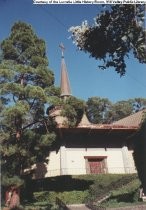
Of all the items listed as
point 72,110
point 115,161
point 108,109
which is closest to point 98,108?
point 108,109

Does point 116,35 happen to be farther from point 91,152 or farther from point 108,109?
point 108,109

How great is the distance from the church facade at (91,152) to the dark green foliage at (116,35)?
1627cm

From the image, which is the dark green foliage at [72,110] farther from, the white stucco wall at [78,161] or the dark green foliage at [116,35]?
the dark green foliage at [116,35]

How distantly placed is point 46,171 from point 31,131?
812 cm

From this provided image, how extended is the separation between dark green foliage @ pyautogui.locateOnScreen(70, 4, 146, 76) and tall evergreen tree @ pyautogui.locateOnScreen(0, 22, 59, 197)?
8320 mm

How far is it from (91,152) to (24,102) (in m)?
11.1

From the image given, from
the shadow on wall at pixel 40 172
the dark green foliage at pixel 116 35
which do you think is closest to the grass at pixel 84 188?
the shadow on wall at pixel 40 172

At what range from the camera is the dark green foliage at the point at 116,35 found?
11320 millimetres

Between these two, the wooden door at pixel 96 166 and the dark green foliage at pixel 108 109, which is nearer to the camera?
the wooden door at pixel 96 166

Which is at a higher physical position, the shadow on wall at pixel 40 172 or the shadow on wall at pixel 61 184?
the shadow on wall at pixel 40 172

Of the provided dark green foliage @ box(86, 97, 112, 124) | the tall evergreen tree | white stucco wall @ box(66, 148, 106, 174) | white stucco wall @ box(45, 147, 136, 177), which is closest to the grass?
white stucco wall @ box(45, 147, 136, 177)

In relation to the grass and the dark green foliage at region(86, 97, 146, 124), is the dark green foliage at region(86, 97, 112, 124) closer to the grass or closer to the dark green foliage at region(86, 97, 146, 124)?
the dark green foliage at region(86, 97, 146, 124)

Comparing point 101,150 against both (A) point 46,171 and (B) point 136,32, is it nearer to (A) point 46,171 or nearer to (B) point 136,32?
(A) point 46,171

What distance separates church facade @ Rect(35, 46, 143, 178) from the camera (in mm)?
29219
